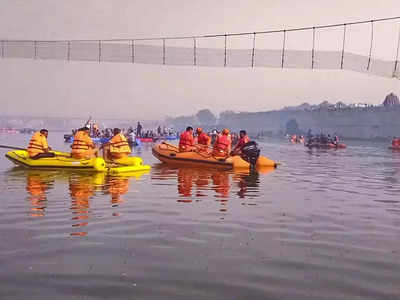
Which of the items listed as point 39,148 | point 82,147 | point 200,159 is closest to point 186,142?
point 200,159

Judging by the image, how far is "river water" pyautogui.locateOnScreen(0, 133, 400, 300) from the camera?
511 centimetres

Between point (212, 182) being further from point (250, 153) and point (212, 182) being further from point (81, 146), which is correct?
point (81, 146)

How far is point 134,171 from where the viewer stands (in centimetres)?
1794

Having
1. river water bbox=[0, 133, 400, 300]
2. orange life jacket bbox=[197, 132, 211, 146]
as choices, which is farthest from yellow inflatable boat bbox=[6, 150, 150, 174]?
orange life jacket bbox=[197, 132, 211, 146]

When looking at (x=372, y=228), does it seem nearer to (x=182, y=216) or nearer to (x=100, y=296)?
(x=182, y=216)

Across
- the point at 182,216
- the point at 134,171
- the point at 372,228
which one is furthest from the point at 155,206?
the point at 134,171

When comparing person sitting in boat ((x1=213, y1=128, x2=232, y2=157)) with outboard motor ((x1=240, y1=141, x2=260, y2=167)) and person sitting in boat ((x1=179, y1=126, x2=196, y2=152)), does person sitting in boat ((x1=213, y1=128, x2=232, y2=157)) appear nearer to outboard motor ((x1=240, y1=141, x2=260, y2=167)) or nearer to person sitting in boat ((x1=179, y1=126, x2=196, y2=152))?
outboard motor ((x1=240, y1=141, x2=260, y2=167))

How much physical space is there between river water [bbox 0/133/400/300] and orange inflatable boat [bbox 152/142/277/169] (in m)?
6.57

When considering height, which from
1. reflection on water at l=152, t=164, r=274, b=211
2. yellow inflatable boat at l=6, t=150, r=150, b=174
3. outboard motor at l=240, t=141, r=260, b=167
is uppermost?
outboard motor at l=240, t=141, r=260, b=167

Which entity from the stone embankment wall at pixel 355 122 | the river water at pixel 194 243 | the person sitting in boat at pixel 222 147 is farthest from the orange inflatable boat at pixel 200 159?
the stone embankment wall at pixel 355 122

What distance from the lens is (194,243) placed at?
23.1 ft

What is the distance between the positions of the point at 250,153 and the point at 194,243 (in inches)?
513

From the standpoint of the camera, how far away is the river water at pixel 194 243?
201 inches

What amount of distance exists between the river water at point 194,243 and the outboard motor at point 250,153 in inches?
255
